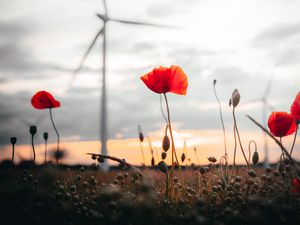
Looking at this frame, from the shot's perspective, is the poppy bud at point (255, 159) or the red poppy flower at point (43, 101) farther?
the red poppy flower at point (43, 101)

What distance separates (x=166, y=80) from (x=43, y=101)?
1965 mm

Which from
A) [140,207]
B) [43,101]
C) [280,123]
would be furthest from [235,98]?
[43,101]

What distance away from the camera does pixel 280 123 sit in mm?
3598

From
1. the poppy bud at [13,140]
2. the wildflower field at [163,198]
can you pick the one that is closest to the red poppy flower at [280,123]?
the wildflower field at [163,198]

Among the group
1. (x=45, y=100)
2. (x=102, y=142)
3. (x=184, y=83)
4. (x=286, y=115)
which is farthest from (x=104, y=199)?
(x=102, y=142)

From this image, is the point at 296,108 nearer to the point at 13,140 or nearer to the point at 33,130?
the point at 33,130

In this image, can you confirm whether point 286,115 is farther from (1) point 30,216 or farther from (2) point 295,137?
(1) point 30,216

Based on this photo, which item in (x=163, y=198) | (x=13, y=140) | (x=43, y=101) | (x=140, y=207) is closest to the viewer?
(x=140, y=207)

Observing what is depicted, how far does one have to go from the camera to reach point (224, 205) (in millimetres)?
3129

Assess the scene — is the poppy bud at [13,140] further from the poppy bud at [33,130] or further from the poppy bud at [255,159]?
the poppy bud at [255,159]

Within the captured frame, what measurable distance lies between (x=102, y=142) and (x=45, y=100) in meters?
9.22

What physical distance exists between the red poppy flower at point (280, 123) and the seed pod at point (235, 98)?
0.36m

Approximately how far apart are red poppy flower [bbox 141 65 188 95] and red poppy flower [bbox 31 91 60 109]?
5.51ft

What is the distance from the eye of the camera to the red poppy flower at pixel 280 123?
3590mm
